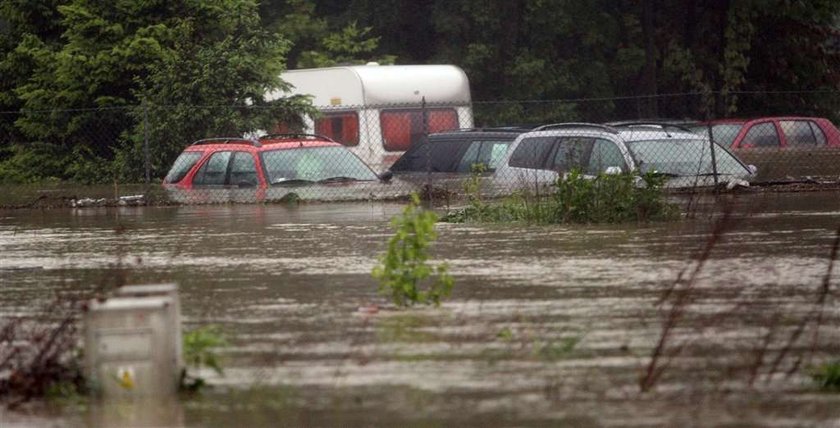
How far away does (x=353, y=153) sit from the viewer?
2566cm

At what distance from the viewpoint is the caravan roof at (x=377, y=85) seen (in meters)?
33.4

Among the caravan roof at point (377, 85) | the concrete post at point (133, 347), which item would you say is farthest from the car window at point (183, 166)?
the concrete post at point (133, 347)

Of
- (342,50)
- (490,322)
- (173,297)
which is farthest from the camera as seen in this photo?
(342,50)

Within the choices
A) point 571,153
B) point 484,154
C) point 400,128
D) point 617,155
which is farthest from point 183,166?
point 400,128

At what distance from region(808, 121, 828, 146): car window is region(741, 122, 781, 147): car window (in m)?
0.72

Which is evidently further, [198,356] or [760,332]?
[760,332]

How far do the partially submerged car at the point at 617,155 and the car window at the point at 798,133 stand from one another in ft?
23.6

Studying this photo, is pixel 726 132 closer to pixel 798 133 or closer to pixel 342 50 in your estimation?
pixel 798 133

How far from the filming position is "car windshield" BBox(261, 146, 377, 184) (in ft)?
82.2

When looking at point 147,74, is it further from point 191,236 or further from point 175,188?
point 191,236

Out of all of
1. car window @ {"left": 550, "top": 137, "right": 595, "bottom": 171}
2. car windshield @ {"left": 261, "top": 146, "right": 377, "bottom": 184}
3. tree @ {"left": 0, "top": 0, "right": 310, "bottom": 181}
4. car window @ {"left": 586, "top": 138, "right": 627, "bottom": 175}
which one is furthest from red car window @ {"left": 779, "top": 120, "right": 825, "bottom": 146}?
car window @ {"left": 586, "top": 138, "right": 627, "bottom": 175}

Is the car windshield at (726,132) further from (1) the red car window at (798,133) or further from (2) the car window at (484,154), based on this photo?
(2) the car window at (484,154)

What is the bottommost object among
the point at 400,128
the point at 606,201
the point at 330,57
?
the point at 606,201

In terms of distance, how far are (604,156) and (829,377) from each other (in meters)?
13.5
